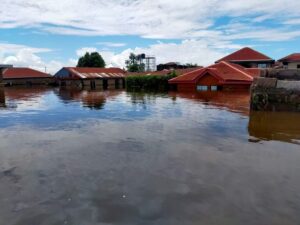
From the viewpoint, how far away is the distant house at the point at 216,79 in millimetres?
33375

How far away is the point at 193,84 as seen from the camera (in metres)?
37.2

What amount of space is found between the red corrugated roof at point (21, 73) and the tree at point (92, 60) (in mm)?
10259

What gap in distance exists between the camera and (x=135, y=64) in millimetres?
79812

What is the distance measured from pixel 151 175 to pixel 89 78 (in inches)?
2193

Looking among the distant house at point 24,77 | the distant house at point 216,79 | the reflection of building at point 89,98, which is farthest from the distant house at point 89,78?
the distant house at point 216,79

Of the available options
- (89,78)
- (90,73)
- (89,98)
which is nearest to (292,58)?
(89,98)

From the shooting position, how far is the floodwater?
5.28 metres

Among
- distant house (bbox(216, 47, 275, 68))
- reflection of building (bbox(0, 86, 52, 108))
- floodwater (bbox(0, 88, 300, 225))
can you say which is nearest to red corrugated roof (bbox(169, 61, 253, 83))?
distant house (bbox(216, 47, 275, 68))


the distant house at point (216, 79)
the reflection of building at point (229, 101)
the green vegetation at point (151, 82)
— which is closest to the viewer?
the reflection of building at point (229, 101)

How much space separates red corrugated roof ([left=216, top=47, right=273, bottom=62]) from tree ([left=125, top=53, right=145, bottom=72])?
99.2 feet

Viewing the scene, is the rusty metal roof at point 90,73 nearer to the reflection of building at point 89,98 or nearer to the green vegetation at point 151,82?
the green vegetation at point 151,82

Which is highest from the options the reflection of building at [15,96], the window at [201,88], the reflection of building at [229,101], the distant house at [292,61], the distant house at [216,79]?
the distant house at [292,61]

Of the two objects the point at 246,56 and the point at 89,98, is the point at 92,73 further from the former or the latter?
the point at 89,98

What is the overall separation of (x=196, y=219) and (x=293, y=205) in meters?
1.95
